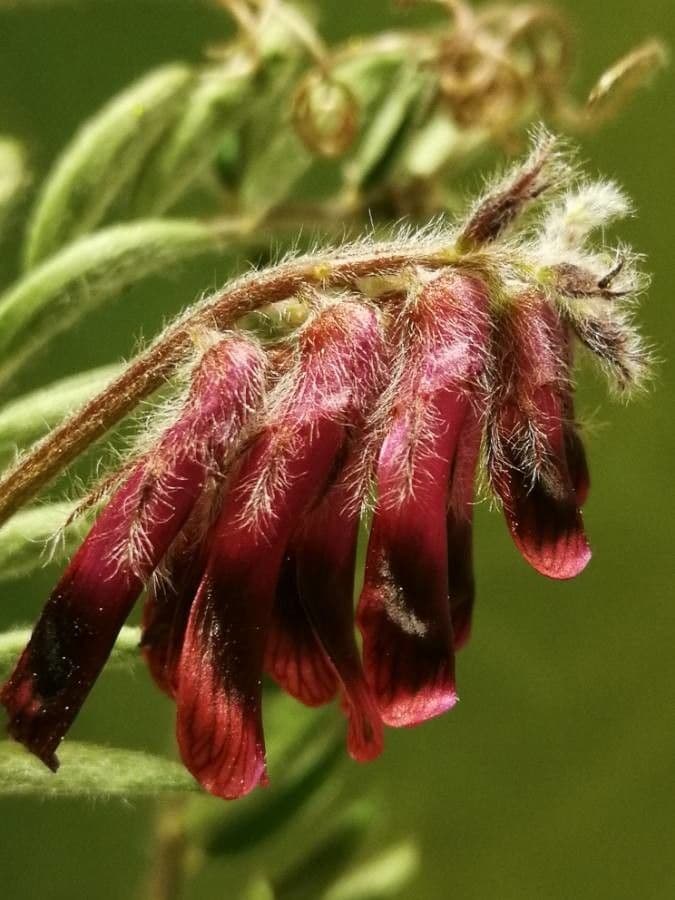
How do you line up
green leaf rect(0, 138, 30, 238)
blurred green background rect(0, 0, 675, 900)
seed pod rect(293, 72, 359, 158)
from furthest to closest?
1. blurred green background rect(0, 0, 675, 900)
2. seed pod rect(293, 72, 359, 158)
3. green leaf rect(0, 138, 30, 238)

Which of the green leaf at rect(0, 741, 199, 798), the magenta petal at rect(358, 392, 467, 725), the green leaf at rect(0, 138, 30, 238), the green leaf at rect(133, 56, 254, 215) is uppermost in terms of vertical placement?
the green leaf at rect(133, 56, 254, 215)

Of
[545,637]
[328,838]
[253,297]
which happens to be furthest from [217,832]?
[545,637]

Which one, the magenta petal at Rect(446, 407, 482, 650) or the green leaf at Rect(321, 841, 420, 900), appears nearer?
the magenta petal at Rect(446, 407, 482, 650)

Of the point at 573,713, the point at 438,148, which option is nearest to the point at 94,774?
the point at 438,148

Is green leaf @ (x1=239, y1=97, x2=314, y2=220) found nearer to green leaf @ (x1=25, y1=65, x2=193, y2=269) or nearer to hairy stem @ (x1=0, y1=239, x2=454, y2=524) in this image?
green leaf @ (x1=25, y1=65, x2=193, y2=269)

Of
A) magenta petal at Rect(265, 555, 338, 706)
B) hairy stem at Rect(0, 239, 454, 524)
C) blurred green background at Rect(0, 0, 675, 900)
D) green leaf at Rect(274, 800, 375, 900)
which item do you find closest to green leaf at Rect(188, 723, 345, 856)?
green leaf at Rect(274, 800, 375, 900)

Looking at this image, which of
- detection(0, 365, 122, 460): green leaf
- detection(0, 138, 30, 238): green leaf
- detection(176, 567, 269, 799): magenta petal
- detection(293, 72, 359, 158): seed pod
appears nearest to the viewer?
detection(176, 567, 269, 799): magenta petal

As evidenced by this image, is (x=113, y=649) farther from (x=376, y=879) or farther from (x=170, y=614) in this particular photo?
(x=376, y=879)

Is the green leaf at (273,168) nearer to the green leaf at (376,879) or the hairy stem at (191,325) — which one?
the hairy stem at (191,325)
